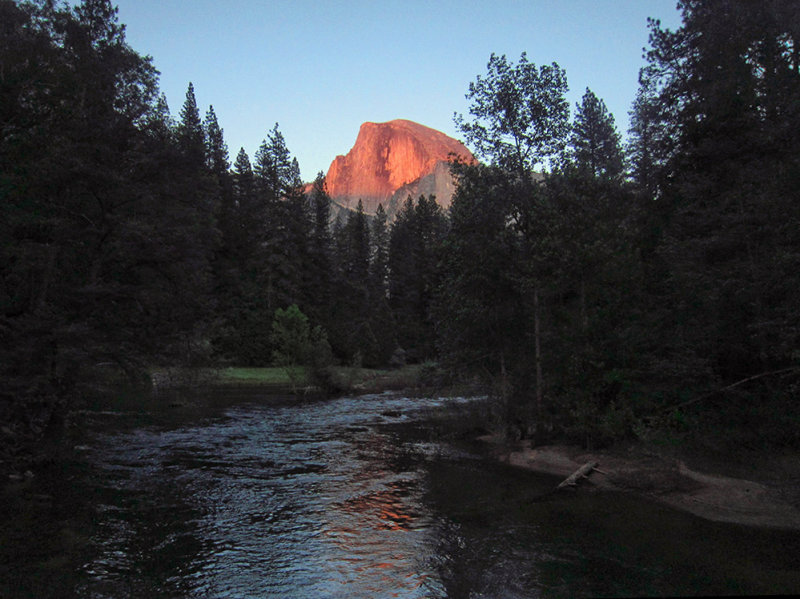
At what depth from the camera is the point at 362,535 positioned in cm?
1100

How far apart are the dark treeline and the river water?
134 inches

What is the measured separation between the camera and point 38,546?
980cm

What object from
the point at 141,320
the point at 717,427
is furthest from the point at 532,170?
the point at 141,320

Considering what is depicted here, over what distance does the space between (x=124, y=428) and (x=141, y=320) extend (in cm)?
846

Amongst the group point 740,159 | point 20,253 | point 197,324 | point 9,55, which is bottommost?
point 197,324

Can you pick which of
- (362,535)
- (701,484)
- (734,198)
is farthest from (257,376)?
(734,198)

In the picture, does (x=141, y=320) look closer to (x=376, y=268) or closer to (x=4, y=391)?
(x=4, y=391)

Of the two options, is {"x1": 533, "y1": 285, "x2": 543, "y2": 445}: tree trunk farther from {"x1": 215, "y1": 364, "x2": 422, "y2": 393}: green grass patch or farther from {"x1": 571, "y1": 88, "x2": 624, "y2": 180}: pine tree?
{"x1": 571, "y1": 88, "x2": 624, "y2": 180}: pine tree

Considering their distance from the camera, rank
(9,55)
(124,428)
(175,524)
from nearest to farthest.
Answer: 1. (175,524)
2. (9,55)
3. (124,428)

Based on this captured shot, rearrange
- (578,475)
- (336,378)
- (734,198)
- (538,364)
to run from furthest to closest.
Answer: (336,378) < (538,364) < (578,475) < (734,198)

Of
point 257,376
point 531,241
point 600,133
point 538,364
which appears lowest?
point 257,376

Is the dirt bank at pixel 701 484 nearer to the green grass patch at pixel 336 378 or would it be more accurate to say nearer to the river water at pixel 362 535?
the river water at pixel 362 535

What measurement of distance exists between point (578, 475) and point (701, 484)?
3073 millimetres

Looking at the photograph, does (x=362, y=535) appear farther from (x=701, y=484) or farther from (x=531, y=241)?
(x=531, y=241)
